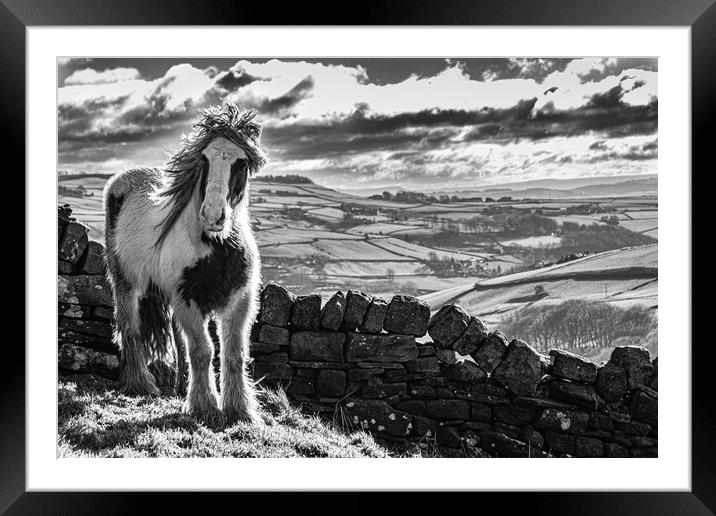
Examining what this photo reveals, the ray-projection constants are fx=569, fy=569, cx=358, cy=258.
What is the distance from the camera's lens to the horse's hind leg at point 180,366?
4164 millimetres

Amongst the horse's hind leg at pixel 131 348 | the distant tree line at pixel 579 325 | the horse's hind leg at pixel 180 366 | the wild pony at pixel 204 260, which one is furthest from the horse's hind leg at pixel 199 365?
the distant tree line at pixel 579 325

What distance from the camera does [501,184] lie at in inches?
180

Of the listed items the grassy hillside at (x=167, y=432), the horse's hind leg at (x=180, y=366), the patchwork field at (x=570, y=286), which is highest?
the patchwork field at (x=570, y=286)

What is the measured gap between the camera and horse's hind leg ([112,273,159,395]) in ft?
14.0

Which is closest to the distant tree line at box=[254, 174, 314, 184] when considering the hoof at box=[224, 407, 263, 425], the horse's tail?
the horse's tail

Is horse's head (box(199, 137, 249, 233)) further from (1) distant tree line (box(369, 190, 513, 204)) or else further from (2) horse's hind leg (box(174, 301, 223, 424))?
(1) distant tree line (box(369, 190, 513, 204))

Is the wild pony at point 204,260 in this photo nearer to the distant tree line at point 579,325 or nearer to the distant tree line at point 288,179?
the distant tree line at point 288,179

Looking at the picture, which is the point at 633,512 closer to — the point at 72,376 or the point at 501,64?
the point at 501,64

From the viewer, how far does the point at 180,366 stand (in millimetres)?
4223

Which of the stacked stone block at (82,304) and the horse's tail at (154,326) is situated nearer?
the horse's tail at (154,326)

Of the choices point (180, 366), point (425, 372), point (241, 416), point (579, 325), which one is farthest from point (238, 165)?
point (579, 325)
